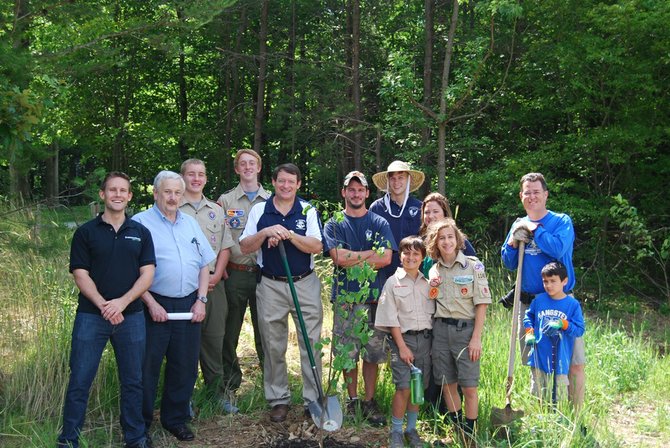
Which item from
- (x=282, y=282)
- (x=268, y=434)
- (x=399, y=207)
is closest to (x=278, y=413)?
(x=268, y=434)

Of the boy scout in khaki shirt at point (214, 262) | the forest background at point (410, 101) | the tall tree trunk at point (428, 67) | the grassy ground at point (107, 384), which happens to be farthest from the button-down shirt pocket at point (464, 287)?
the tall tree trunk at point (428, 67)

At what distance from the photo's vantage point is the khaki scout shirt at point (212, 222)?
5035mm

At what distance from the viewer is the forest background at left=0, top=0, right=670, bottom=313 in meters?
8.10

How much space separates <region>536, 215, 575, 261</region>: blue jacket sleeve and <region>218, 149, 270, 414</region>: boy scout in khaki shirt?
213 centimetres

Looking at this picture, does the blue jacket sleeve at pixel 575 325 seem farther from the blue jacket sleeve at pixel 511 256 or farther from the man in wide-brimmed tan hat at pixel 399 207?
the man in wide-brimmed tan hat at pixel 399 207

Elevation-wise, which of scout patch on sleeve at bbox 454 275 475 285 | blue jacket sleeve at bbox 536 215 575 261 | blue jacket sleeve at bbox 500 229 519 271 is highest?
blue jacket sleeve at bbox 536 215 575 261

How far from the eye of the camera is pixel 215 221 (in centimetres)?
508

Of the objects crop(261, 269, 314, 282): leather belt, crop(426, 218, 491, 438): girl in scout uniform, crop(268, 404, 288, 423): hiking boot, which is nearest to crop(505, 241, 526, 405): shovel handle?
crop(426, 218, 491, 438): girl in scout uniform

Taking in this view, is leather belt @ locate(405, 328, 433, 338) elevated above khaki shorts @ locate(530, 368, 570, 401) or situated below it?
above

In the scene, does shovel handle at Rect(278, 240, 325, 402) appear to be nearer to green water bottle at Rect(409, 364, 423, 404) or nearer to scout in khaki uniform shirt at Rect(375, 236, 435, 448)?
scout in khaki uniform shirt at Rect(375, 236, 435, 448)

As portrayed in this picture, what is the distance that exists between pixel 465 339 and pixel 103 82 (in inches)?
675

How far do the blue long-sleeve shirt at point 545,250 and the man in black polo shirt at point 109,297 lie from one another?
103 inches

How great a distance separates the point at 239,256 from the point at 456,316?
5.96 feet

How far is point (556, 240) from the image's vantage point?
4.58 m
